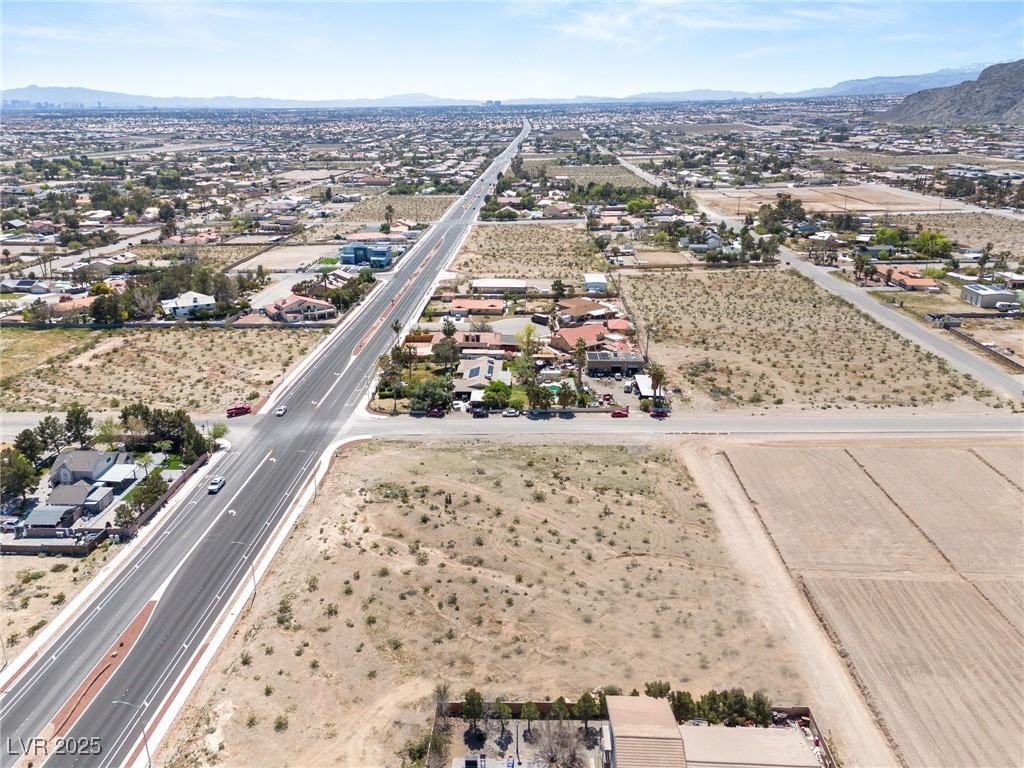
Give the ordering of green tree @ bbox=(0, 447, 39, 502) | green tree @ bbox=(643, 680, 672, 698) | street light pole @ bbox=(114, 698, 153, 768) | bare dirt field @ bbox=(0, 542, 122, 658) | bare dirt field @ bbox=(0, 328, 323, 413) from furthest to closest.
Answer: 1. bare dirt field @ bbox=(0, 328, 323, 413)
2. green tree @ bbox=(0, 447, 39, 502)
3. bare dirt field @ bbox=(0, 542, 122, 658)
4. green tree @ bbox=(643, 680, 672, 698)
5. street light pole @ bbox=(114, 698, 153, 768)

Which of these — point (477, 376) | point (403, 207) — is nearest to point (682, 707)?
point (477, 376)

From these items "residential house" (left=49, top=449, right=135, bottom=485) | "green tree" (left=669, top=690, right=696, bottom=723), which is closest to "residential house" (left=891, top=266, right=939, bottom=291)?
"green tree" (left=669, top=690, right=696, bottom=723)

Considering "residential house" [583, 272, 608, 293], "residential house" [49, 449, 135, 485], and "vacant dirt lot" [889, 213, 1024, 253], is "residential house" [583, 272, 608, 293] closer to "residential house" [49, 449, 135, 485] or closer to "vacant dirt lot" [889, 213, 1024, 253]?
"residential house" [49, 449, 135, 485]

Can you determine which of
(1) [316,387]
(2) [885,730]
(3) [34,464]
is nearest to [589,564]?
(2) [885,730]

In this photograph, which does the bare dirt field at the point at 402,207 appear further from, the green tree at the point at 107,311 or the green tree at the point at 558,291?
the green tree at the point at 107,311

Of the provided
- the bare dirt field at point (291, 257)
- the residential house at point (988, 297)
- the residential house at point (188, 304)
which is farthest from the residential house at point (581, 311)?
the residential house at point (988, 297)

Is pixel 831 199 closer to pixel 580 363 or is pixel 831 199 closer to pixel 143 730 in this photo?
pixel 580 363
